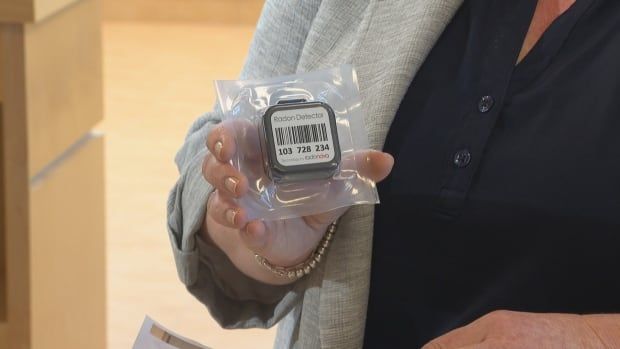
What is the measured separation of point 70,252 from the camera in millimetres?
1808

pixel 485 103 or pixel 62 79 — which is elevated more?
pixel 485 103

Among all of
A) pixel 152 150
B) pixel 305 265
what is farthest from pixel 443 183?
pixel 152 150

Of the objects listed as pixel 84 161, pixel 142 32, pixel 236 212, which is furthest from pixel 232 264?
pixel 142 32

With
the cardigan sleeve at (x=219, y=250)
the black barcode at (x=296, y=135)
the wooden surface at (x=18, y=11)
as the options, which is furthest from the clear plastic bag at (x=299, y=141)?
the wooden surface at (x=18, y=11)

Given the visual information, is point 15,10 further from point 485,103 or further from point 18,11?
point 485,103

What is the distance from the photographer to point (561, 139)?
0.89 metres

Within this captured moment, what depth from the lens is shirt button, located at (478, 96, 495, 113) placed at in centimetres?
92

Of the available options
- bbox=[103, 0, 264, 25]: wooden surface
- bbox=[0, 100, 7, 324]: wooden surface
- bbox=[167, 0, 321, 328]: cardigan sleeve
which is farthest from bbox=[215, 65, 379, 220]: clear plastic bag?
bbox=[103, 0, 264, 25]: wooden surface

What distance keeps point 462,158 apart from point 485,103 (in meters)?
0.06

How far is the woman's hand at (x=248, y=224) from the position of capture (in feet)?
2.71

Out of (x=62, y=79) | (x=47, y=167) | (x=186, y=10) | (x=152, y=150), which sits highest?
(x=62, y=79)

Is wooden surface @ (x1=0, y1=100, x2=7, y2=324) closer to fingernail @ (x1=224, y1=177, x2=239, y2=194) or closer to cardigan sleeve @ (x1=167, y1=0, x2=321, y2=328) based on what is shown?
cardigan sleeve @ (x1=167, y1=0, x2=321, y2=328)

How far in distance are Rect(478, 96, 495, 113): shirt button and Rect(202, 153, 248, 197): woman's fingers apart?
259 millimetres

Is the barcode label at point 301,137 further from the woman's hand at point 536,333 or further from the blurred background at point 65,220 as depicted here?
the blurred background at point 65,220
